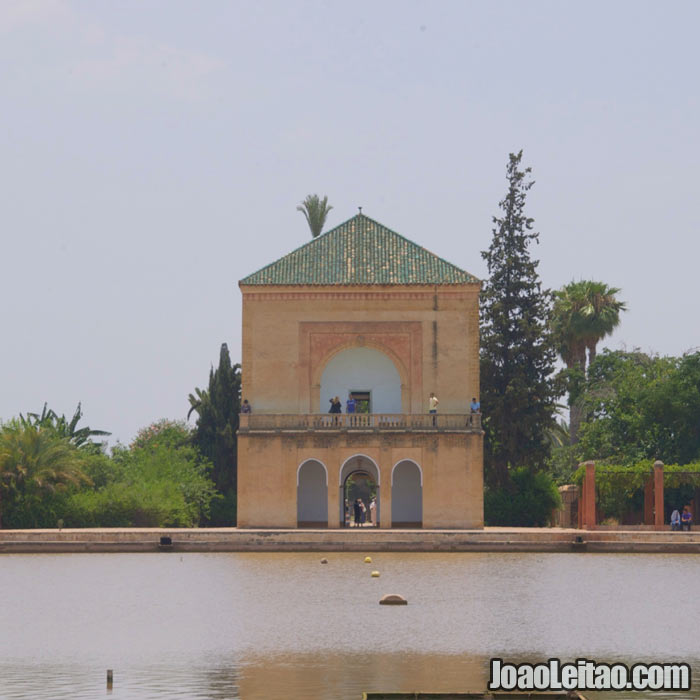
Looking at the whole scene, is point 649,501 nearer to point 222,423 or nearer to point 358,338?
point 358,338

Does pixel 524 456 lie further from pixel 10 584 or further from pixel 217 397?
pixel 10 584

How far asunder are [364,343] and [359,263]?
7.39 ft

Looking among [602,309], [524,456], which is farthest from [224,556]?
[602,309]

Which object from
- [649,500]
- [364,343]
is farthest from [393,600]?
[364,343]

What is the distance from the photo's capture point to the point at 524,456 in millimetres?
42031

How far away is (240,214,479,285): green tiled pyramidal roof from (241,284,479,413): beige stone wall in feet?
1.16

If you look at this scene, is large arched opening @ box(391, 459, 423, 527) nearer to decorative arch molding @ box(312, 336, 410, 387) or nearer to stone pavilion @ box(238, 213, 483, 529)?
stone pavilion @ box(238, 213, 483, 529)

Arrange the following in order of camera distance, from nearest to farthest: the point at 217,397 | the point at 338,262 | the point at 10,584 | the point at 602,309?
the point at 10,584 < the point at 338,262 < the point at 217,397 < the point at 602,309

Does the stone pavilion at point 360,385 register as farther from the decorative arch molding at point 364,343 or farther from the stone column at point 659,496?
the stone column at point 659,496

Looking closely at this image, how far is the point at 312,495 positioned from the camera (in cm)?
3831

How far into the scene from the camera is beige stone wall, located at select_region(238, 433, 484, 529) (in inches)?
1444

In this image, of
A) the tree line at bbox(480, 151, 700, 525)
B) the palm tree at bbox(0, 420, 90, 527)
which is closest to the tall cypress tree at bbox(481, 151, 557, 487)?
the tree line at bbox(480, 151, 700, 525)

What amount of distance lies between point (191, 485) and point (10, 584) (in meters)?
18.4

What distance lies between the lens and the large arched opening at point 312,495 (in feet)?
125
